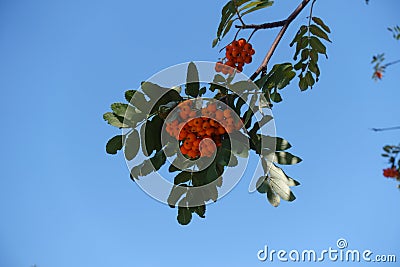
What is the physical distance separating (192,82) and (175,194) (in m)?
0.50

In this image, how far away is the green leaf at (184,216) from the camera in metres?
1.89

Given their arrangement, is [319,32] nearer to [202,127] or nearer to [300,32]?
[300,32]

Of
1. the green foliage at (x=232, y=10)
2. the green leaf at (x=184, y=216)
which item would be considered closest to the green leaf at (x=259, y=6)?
the green foliage at (x=232, y=10)

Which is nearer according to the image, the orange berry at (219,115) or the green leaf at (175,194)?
the orange berry at (219,115)

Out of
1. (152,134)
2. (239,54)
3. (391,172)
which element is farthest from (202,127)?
(391,172)

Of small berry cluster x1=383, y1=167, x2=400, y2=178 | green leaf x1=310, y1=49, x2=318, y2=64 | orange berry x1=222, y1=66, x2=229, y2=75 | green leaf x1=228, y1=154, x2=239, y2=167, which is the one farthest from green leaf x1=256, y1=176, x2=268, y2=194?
green leaf x1=310, y1=49, x2=318, y2=64

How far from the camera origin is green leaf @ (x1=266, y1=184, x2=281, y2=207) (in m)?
1.75

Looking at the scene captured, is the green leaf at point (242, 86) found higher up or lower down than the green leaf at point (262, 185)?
higher up

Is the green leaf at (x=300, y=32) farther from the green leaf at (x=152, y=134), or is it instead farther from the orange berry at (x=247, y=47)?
the green leaf at (x=152, y=134)

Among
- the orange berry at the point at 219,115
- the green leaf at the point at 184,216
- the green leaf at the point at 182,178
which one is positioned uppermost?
the orange berry at the point at 219,115

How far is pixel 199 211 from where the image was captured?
1911 mm

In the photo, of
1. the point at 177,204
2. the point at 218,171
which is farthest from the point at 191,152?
the point at 177,204

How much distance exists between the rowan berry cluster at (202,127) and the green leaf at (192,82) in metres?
0.15

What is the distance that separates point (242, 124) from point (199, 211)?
455 mm
